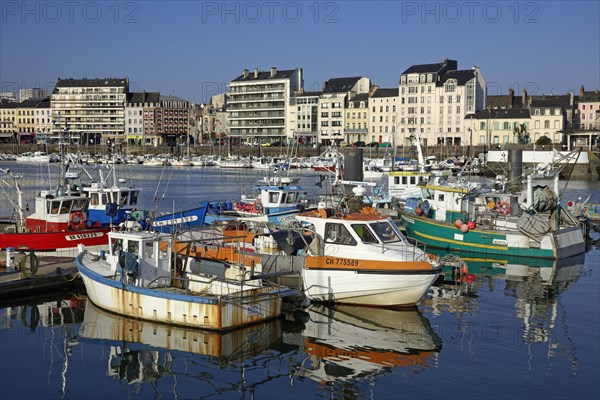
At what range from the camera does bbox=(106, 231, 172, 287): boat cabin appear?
19.6 m

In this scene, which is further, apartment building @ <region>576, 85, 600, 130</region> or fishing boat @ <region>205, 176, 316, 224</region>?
apartment building @ <region>576, 85, 600, 130</region>

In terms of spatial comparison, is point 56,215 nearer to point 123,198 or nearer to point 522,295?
point 123,198

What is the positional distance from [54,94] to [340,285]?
16432 cm

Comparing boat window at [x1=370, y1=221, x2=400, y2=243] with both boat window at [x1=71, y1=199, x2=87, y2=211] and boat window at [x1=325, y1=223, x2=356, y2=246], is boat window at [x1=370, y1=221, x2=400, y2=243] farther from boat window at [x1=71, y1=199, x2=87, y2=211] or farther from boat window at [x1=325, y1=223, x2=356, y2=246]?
boat window at [x1=71, y1=199, x2=87, y2=211]

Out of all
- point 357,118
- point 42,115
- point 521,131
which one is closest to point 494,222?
point 521,131

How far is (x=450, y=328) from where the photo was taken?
19844 mm

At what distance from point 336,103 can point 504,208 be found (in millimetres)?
99876

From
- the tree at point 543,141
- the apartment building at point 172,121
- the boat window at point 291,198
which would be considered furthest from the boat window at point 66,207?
the apartment building at point 172,121

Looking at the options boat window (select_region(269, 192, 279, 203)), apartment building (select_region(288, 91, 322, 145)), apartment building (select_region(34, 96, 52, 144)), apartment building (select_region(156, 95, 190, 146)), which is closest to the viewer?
boat window (select_region(269, 192, 279, 203))

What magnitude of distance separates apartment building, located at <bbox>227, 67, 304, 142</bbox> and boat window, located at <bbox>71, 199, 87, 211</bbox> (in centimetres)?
11675

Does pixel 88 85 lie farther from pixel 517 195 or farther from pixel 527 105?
pixel 517 195

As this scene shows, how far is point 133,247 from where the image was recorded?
20.2 metres

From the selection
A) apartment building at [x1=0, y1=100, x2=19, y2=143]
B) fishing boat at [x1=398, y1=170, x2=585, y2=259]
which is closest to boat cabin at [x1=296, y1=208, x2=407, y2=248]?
fishing boat at [x1=398, y1=170, x2=585, y2=259]

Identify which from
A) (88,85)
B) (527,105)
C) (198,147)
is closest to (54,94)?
(88,85)
